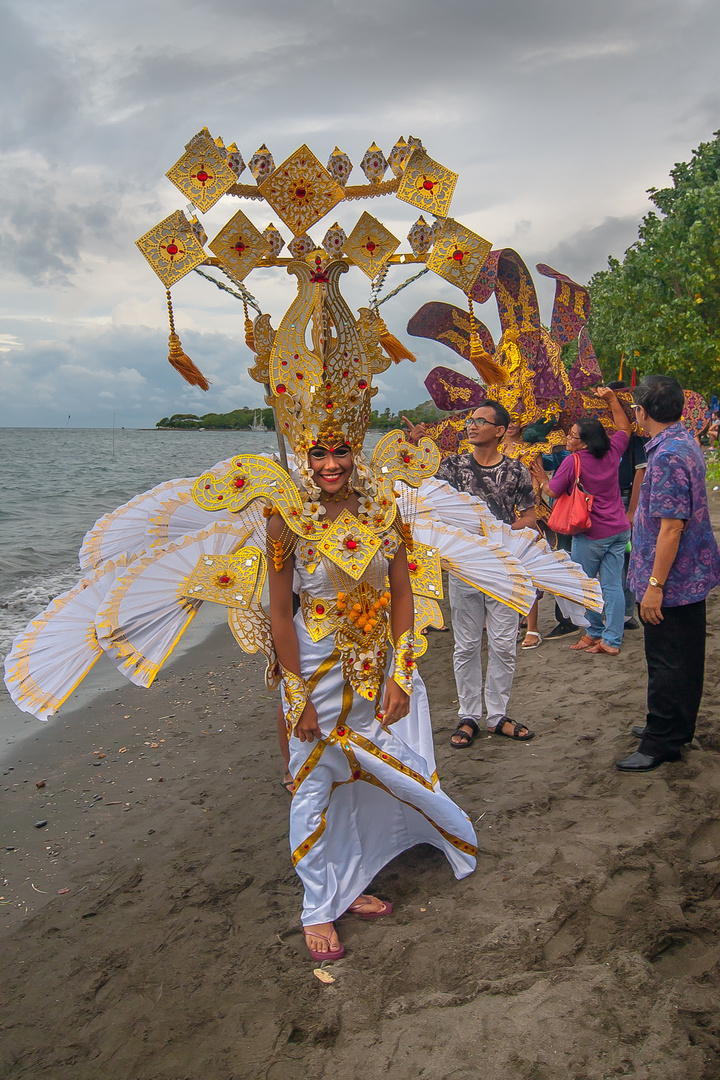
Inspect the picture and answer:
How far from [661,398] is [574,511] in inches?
81.8

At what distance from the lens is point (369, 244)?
2986 mm

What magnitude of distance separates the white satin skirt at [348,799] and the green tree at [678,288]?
60.7 ft

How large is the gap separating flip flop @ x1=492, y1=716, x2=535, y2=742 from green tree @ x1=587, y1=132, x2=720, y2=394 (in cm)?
1702

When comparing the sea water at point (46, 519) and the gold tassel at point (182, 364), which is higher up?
the gold tassel at point (182, 364)

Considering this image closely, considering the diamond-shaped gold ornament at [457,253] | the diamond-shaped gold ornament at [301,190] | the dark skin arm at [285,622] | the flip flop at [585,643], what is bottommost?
the flip flop at [585,643]

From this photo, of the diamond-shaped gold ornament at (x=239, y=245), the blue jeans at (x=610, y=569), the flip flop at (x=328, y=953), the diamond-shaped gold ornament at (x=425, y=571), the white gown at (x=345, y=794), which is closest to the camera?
the flip flop at (x=328, y=953)

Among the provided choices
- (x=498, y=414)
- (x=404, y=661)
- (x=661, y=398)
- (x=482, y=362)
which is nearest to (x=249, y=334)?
(x=482, y=362)

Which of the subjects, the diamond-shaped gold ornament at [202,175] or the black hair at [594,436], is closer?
the diamond-shaped gold ornament at [202,175]

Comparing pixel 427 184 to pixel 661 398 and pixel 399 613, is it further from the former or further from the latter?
pixel 399 613

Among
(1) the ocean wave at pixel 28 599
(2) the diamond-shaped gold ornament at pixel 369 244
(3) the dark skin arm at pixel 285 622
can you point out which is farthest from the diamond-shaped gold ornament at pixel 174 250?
(1) the ocean wave at pixel 28 599

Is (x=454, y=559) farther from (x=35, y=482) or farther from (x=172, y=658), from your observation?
(x=35, y=482)

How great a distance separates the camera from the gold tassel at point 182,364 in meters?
A: 3.02

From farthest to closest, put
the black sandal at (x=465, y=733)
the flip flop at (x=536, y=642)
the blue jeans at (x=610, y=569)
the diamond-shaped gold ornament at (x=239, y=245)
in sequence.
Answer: the flip flop at (x=536, y=642), the blue jeans at (x=610, y=569), the black sandal at (x=465, y=733), the diamond-shaped gold ornament at (x=239, y=245)

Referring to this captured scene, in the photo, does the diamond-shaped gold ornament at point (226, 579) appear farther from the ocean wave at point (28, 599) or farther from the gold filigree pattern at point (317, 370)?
the ocean wave at point (28, 599)
